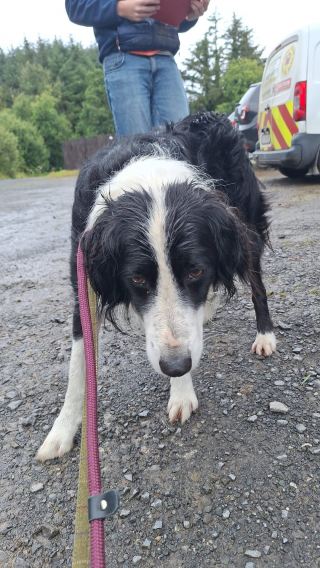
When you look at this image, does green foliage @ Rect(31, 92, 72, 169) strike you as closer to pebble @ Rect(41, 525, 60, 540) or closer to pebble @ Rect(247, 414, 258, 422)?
pebble @ Rect(247, 414, 258, 422)

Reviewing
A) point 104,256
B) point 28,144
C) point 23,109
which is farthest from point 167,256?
point 23,109

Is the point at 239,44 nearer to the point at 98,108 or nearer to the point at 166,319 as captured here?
the point at 98,108

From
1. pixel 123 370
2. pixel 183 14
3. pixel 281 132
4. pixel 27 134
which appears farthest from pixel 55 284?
pixel 27 134

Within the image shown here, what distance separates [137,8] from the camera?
2.62 metres

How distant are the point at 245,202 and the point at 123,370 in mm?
1389

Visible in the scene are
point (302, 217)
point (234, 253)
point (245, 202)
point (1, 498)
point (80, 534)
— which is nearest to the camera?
point (80, 534)

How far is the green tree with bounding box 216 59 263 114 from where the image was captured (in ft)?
151

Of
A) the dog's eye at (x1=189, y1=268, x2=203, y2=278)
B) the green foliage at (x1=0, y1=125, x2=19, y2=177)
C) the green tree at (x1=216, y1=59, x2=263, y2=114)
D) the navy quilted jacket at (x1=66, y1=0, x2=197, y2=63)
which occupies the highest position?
the green tree at (x1=216, y1=59, x2=263, y2=114)

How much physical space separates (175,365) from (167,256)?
0.47 m

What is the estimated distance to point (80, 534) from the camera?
1235 mm

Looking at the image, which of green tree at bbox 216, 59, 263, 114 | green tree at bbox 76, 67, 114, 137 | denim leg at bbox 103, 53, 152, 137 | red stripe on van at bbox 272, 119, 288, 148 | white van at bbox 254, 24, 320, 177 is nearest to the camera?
denim leg at bbox 103, 53, 152, 137

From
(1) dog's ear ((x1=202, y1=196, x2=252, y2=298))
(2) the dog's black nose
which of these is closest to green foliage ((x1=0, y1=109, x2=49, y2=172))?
(1) dog's ear ((x1=202, y1=196, x2=252, y2=298))

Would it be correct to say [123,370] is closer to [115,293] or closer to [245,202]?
[115,293]

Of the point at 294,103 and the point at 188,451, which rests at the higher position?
the point at 294,103
